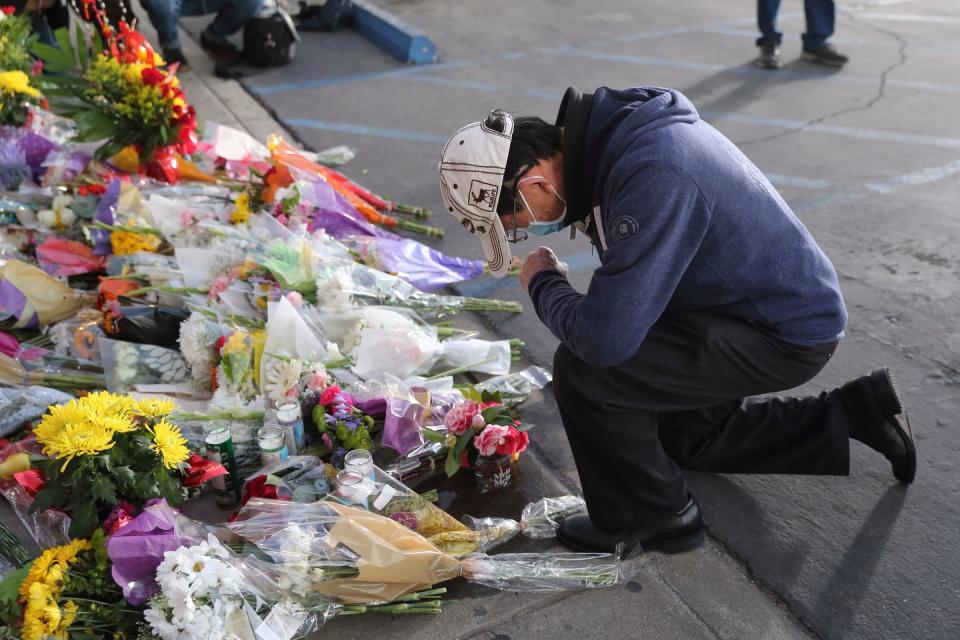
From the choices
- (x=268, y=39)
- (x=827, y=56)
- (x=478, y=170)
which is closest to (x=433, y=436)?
(x=478, y=170)

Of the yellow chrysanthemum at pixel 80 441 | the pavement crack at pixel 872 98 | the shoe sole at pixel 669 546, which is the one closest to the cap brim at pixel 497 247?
the shoe sole at pixel 669 546

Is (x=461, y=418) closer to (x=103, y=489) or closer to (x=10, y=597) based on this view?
(x=103, y=489)

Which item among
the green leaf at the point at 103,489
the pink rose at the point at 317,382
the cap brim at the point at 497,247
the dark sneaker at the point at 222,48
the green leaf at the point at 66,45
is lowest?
the pink rose at the point at 317,382

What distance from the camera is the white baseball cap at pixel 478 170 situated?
2.28m

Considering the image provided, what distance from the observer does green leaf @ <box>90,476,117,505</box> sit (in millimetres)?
2238

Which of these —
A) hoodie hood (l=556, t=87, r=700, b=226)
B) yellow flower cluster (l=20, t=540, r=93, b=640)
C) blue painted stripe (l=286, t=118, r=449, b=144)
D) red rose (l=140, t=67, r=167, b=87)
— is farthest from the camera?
blue painted stripe (l=286, t=118, r=449, b=144)

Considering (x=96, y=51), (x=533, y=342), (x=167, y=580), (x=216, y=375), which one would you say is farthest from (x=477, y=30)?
(x=167, y=580)

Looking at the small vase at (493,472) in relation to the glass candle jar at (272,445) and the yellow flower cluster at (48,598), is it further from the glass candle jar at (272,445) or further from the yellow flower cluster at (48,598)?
the yellow flower cluster at (48,598)

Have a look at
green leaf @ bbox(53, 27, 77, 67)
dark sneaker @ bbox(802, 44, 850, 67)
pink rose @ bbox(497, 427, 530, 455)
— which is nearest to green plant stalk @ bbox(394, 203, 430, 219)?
green leaf @ bbox(53, 27, 77, 67)

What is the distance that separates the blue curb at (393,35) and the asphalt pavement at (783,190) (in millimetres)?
136

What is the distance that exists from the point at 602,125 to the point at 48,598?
1814 mm

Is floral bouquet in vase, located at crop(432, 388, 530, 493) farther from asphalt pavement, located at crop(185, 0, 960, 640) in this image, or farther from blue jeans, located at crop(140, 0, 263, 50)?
blue jeans, located at crop(140, 0, 263, 50)

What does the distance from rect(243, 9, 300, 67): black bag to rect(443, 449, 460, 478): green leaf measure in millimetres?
5418

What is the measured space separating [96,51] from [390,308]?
243 cm
